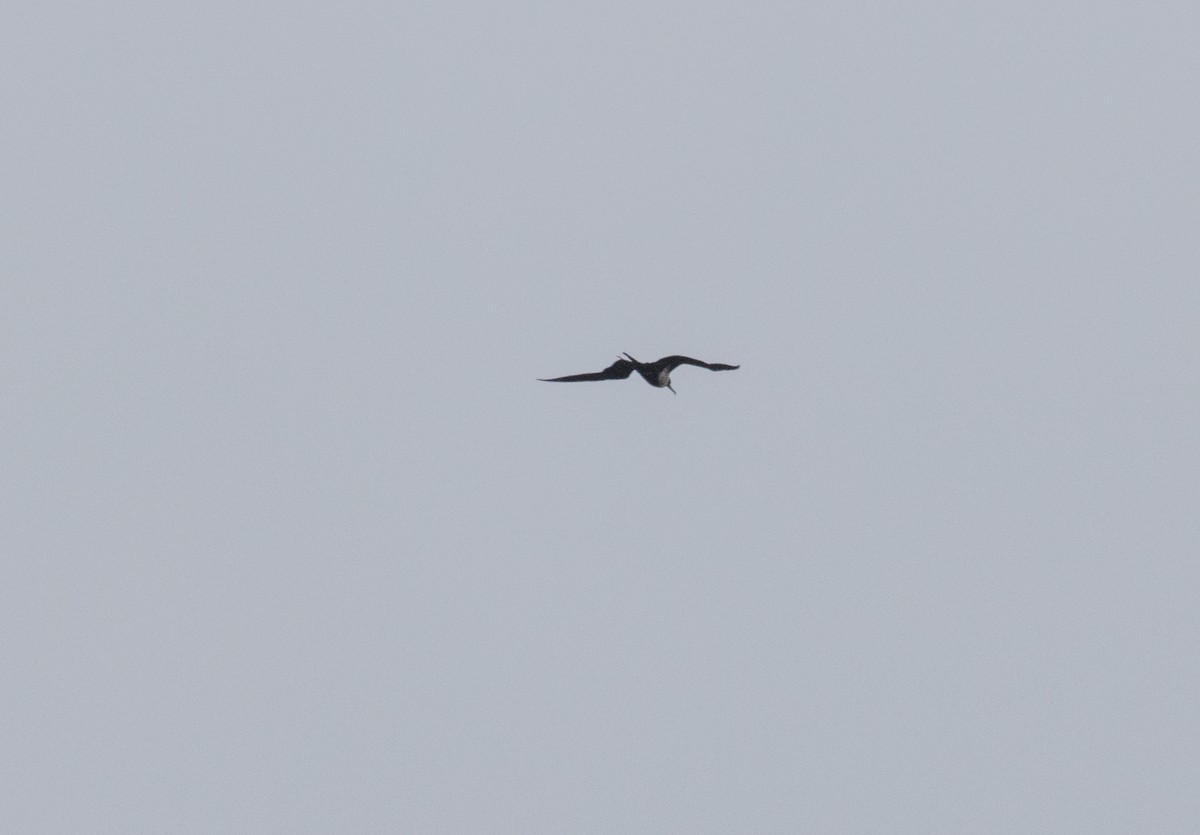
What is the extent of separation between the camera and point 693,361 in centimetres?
7312

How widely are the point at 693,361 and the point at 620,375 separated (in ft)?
10.8

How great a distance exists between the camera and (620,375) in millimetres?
75500
